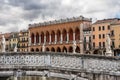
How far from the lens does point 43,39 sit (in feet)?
340

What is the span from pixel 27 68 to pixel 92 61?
3186 millimetres

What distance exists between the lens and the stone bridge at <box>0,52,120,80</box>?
15.1 meters

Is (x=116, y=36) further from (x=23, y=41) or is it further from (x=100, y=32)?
(x=23, y=41)

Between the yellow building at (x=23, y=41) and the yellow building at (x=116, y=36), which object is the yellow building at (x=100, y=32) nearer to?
the yellow building at (x=116, y=36)

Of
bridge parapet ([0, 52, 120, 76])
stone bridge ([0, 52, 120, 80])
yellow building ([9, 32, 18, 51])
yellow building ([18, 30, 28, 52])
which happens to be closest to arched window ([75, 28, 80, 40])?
yellow building ([18, 30, 28, 52])

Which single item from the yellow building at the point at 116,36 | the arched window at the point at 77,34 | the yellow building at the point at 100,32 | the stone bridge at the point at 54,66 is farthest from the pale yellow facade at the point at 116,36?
the stone bridge at the point at 54,66

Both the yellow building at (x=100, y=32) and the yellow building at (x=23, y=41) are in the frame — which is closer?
the yellow building at (x=100, y=32)

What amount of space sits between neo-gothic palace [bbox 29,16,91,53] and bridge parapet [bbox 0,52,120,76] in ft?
233

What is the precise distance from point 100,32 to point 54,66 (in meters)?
68.6

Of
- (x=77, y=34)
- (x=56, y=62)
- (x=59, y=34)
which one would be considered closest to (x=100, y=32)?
(x=77, y=34)

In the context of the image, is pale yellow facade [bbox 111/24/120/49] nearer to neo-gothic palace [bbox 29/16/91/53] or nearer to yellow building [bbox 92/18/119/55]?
yellow building [bbox 92/18/119/55]

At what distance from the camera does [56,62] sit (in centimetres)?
1565

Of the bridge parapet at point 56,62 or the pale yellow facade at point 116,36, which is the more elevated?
the pale yellow facade at point 116,36

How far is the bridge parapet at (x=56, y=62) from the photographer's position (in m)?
15.3
